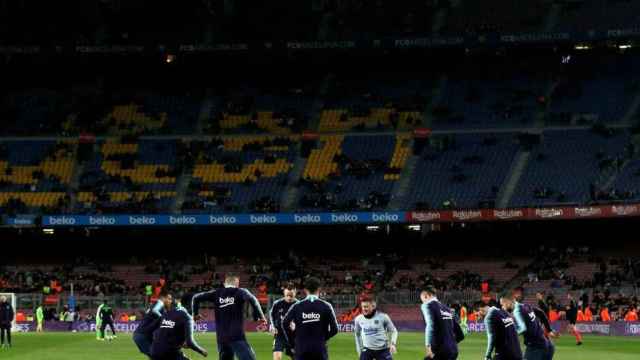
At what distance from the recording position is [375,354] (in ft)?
65.0

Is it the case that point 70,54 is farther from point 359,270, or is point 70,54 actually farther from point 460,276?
point 460,276

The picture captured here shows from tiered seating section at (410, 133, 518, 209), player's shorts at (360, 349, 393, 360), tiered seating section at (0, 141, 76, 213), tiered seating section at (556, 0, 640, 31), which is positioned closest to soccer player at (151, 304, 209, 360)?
player's shorts at (360, 349, 393, 360)

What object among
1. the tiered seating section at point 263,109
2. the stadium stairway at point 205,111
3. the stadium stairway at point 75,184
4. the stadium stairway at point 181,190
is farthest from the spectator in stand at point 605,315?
the stadium stairway at point 75,184

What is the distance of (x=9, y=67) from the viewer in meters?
81.8

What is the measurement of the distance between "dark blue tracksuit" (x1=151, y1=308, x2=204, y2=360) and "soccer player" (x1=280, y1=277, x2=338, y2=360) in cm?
218

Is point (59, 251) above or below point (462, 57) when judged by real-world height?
below

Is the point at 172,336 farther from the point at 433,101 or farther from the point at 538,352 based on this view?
the point at 433,101

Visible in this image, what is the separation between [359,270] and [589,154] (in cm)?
1599

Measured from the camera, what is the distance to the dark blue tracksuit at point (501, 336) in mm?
21125

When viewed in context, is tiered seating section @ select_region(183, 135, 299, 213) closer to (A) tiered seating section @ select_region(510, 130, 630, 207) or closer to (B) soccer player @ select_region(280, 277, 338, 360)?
(A) tiered seating section @ select_region(510, 130, 630, 207)

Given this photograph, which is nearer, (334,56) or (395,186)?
(395,186)

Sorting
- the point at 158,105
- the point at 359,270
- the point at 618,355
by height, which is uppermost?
the point at 158,105

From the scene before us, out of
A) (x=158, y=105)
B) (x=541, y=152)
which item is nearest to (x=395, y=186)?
(x=541, y=152)

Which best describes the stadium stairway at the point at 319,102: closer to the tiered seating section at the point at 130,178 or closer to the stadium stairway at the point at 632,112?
the tiered seating section at the point at 130,178
